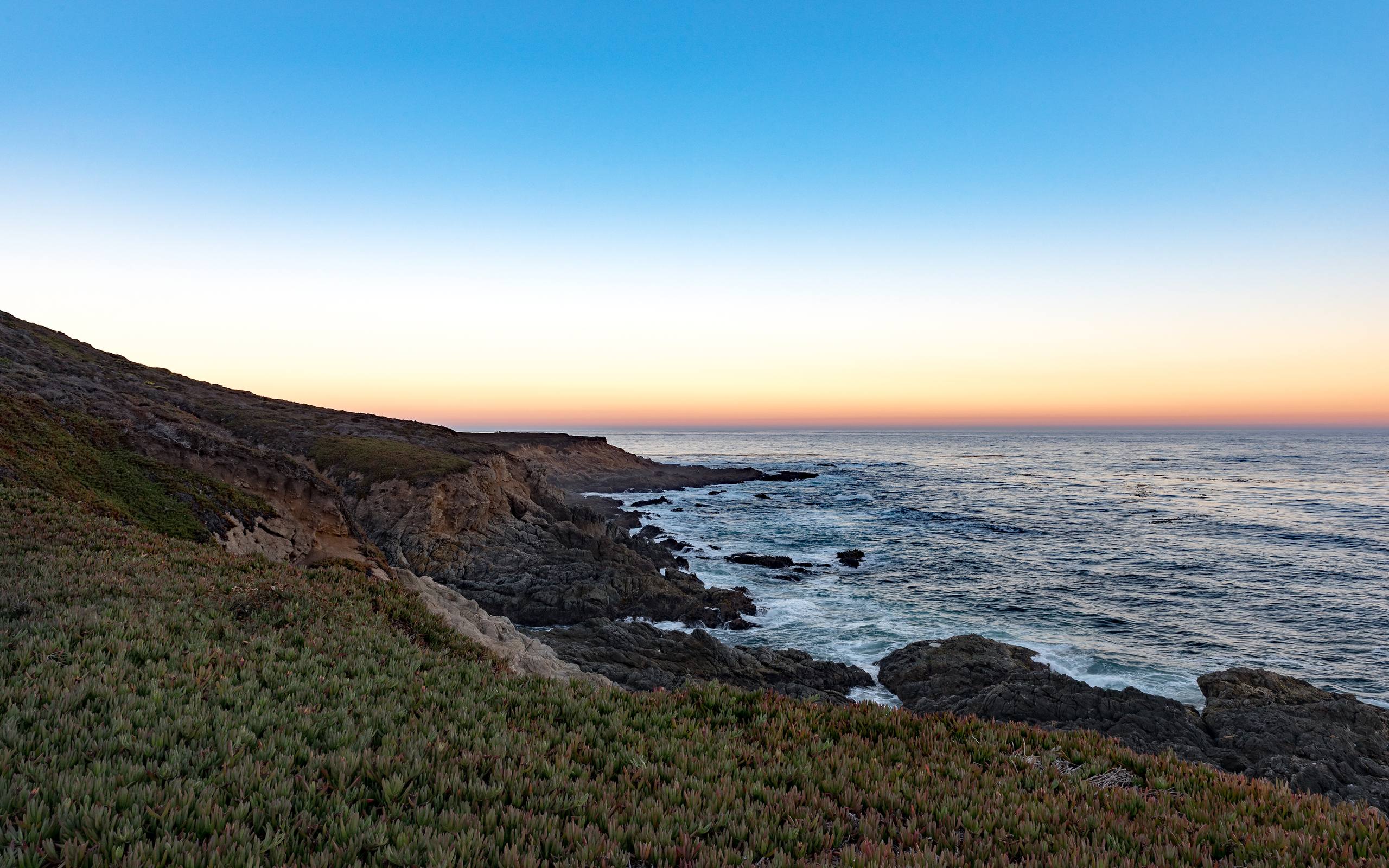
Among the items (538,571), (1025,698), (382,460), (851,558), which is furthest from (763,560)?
(1025,698)

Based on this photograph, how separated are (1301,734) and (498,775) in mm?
22749

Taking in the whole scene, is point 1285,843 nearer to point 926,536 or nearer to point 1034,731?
point 1034,731

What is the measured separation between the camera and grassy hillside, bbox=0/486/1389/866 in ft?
15.8

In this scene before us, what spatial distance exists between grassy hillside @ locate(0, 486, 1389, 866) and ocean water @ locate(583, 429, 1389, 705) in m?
18.0

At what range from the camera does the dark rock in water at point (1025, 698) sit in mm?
18688

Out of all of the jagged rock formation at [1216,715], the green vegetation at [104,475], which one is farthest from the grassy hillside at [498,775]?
the green vegetation at [104,475]

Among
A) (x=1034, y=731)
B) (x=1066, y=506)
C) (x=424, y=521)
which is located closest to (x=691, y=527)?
(x=424, y=521)

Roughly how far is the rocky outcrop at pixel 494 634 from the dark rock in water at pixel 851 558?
96.5 feet

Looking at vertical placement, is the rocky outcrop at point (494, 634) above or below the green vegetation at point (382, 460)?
below

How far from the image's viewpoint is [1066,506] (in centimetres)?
7531

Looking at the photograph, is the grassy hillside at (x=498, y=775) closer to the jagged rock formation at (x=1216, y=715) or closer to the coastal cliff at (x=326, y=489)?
the jagged rock formation at (x=1216, y=715)

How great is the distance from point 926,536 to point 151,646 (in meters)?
57.2

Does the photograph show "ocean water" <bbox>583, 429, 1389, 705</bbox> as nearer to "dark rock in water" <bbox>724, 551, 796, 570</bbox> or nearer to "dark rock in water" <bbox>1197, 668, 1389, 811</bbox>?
"dark rock in water" <bbox>724, 551, 796, 570</bbox>

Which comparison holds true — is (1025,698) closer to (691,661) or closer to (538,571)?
(691,661)
